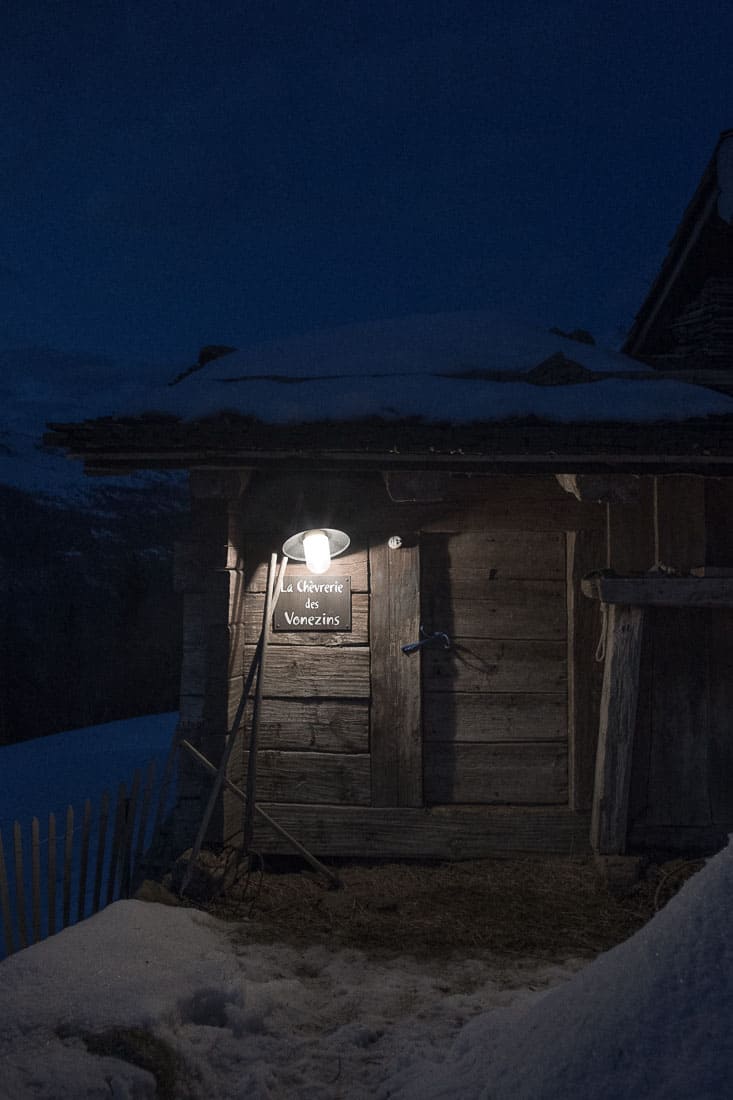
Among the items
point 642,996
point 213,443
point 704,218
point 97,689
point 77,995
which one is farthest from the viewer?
point 97,689

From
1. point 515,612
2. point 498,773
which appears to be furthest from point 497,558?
point 498,773

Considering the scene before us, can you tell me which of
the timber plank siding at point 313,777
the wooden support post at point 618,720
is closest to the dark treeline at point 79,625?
the timber plank siding at point 313,777

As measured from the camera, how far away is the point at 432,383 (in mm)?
5465

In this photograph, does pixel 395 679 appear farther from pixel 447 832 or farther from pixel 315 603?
pixel 447 832

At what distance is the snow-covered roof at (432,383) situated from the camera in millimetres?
5066

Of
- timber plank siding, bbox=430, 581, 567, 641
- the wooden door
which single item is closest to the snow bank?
the wooden door

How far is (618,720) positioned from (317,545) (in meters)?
2.41

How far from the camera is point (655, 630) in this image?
5375 millimetres

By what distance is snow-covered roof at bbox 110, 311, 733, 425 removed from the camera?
5066 mm

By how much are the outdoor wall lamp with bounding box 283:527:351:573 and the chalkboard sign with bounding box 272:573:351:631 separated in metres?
0.24

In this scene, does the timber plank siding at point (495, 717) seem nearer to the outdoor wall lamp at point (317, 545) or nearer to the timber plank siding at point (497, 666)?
the timber plank siding at point (497, 666)

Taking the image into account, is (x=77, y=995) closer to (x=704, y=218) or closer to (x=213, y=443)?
(x=213, y=443)

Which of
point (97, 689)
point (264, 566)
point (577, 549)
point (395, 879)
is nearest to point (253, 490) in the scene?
point (264, 566)

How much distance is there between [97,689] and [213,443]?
57.7 feet
